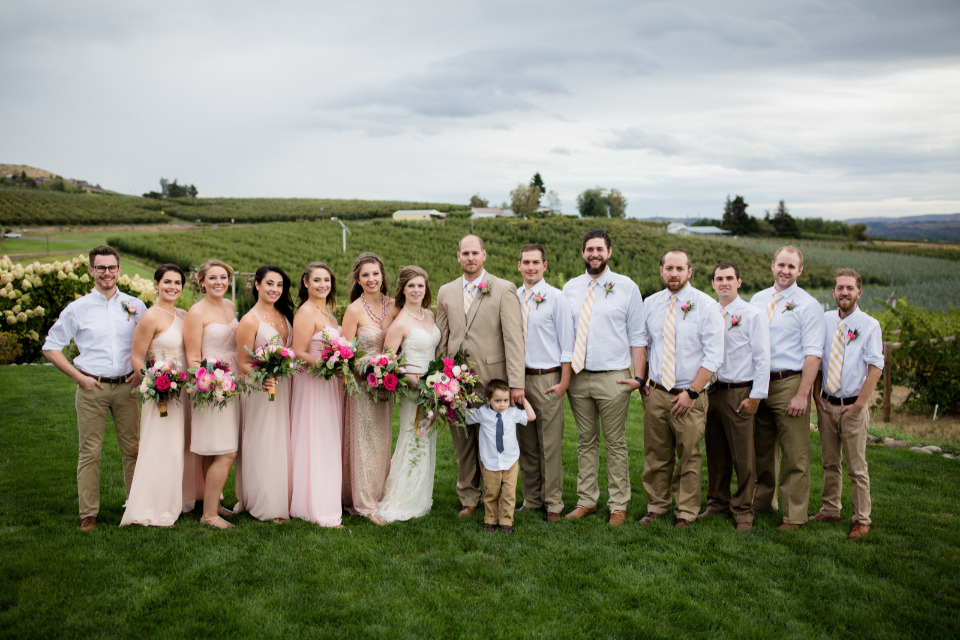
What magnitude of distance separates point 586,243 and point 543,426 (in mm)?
1876

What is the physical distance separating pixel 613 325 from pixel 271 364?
10.7ft

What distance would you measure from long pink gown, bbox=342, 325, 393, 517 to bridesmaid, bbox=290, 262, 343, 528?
0.56ft

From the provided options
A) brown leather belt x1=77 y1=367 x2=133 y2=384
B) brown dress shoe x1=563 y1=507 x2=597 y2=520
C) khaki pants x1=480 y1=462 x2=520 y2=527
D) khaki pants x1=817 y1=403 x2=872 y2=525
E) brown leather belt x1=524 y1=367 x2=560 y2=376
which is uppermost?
brown leather belt x1=524 y1=367 x2=560 y2=376

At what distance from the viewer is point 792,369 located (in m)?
5.86

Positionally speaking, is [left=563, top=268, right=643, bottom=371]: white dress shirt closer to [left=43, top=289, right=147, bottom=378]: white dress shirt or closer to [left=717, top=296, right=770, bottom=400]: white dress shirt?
[left=717, top=296, right=770, bottom=400]: white dress shirt

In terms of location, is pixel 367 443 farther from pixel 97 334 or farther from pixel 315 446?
pixel 97 334

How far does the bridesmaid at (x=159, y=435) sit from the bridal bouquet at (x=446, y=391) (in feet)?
7.32

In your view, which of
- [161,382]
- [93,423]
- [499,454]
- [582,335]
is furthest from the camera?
[582,335]

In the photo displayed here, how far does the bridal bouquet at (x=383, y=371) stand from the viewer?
566cm

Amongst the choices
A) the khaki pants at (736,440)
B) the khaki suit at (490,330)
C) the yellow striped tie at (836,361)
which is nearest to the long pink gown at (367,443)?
the khaki suit at (490,330)

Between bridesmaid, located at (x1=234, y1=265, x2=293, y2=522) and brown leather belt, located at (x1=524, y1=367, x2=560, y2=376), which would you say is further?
brown leather belt, located at (x1=524, y1=367, x2=560, y2=376)

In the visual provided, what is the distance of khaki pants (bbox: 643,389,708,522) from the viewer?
5.84m

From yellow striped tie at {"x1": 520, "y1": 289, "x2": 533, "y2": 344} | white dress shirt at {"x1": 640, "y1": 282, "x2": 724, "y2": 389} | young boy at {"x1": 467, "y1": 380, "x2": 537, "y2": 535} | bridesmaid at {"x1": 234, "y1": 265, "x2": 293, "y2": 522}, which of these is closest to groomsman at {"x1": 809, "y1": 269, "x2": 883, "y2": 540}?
white dress shirt at {"x1": 640, "y1": 282, "x2": 724, "y2": 389}

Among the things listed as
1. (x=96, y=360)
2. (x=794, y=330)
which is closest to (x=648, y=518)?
(x=794, y=330)
